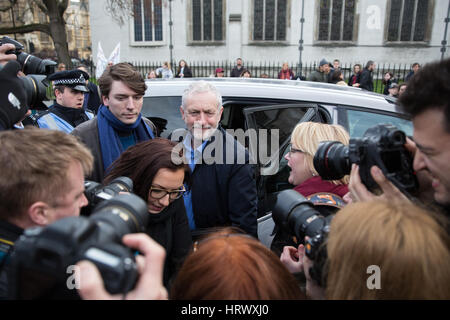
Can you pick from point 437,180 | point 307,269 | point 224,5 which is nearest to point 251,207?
point 307,269

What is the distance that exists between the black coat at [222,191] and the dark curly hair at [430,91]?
119 centimetres

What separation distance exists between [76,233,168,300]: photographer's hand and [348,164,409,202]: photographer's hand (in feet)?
2.93

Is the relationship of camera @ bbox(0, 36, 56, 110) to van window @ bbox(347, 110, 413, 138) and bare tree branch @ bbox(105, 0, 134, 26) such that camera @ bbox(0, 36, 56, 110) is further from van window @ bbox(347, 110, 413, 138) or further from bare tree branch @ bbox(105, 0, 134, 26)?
bare tree branch @ bbox(105, 0, 134, 26)

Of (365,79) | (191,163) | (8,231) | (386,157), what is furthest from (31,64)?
(365,79)

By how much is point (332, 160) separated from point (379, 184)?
28 cm

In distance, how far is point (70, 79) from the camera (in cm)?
374

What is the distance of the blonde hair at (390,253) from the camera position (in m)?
0.96

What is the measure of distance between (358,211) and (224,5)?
23812 millimetres

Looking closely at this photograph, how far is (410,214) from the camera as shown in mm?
1043

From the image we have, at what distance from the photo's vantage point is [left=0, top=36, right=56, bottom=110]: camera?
5.66ft

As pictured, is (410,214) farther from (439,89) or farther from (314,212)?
(439,89)

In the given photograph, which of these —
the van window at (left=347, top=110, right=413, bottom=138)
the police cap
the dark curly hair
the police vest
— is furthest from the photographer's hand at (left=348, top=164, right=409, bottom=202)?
the police cap

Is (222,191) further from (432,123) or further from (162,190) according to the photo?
(432,123)

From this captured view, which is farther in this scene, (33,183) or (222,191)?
(222,191)
